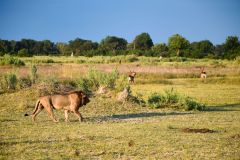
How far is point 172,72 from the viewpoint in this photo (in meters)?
49.1

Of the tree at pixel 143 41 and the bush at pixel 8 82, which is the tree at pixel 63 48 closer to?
the tree at pixel 143 41

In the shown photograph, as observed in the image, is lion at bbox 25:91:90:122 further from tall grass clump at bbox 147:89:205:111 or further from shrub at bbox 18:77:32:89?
shrub at bbox 18:77:32:89

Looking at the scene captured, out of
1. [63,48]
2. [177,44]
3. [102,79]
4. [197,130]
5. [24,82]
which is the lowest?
[197,130]

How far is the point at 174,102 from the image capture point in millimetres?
22438

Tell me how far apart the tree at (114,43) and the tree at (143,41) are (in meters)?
4.13

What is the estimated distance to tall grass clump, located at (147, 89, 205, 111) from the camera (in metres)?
21.3

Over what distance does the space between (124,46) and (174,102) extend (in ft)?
359

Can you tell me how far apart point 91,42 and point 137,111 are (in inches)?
4258

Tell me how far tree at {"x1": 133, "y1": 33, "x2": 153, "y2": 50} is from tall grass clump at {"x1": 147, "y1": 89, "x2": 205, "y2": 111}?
103m

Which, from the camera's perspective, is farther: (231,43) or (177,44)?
(231,43)

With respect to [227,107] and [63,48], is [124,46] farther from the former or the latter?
[227,107]

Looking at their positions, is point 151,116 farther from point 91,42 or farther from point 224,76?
point 91,42

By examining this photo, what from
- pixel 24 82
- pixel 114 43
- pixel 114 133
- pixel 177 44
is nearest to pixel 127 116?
pixel 114 133

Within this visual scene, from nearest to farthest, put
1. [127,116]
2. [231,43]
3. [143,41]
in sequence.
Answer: [127,116], [231,43], [143,41]
